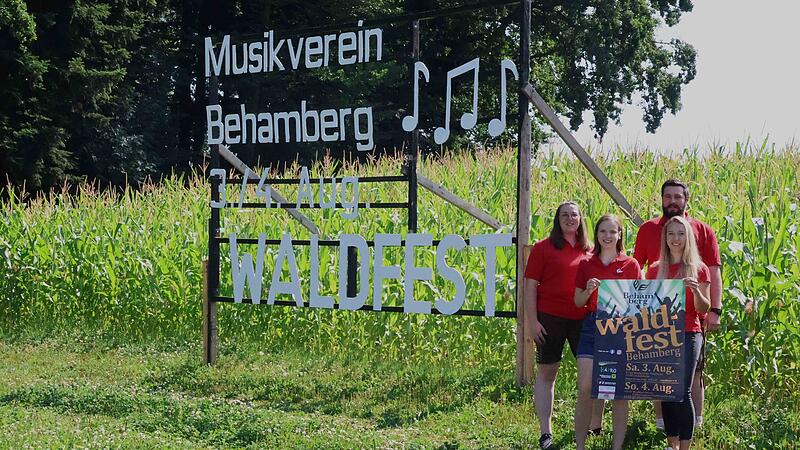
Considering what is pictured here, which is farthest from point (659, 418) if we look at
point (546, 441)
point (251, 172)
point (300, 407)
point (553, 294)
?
point (251, 172)

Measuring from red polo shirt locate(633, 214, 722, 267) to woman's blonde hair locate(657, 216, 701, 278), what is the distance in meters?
0.37

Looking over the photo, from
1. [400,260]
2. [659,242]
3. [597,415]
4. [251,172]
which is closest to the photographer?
[659,242]

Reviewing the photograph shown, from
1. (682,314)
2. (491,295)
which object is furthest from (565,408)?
(682,314)

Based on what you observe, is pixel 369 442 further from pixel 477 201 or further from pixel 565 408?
pixel 477 201

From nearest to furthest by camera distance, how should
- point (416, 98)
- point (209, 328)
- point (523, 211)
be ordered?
point (523, 211)
point (416, 98)
point (209, 328)

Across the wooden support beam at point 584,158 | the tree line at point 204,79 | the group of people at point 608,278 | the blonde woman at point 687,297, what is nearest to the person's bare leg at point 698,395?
the group of people at point 608,278

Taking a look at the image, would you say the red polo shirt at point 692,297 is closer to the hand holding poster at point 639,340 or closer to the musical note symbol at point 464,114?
the hand holding poster at point 639,340

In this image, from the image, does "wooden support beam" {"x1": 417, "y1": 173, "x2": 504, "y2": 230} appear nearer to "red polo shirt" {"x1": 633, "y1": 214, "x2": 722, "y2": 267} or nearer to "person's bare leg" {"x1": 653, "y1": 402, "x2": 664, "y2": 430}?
"red polo shirt" {"x1": 633, "y1": 214, "x2": 722, "y2": 267}

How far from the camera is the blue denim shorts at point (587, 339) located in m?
6.50

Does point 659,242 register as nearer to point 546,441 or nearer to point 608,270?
point 608,270

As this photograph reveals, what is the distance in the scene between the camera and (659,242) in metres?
6.95

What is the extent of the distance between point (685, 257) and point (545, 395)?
1.52m

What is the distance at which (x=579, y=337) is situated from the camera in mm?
7016

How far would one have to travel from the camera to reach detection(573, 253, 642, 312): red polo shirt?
644 cm
